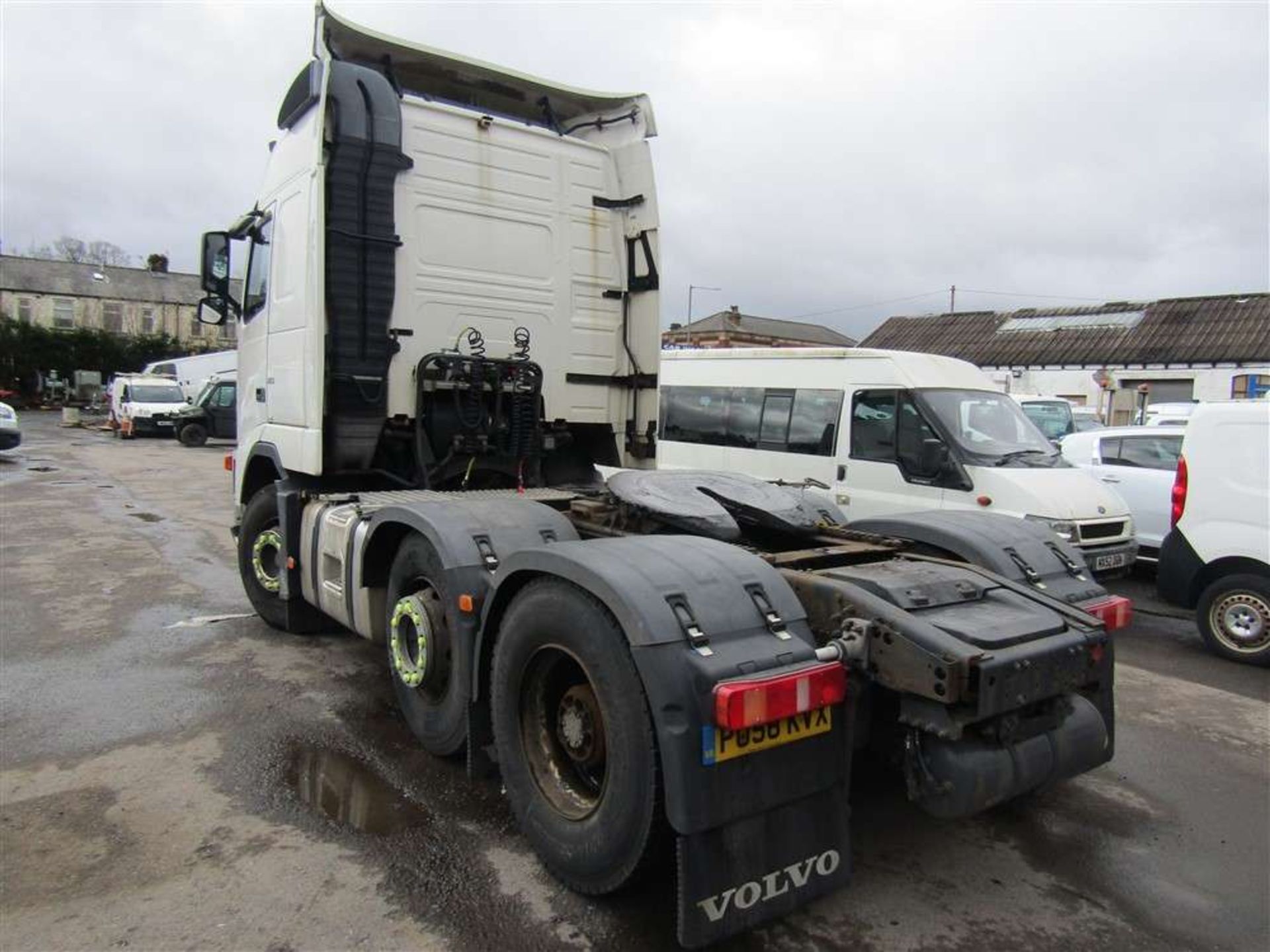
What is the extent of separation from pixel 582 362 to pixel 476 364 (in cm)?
89

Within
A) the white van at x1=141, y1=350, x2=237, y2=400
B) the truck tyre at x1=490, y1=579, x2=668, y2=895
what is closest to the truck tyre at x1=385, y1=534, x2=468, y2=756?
the truck tyre at x1=490, y1=579, x2=668, y2=895

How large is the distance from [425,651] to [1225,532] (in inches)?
233

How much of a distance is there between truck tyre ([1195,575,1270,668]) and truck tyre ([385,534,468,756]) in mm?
5714

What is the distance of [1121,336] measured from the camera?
3116 cm

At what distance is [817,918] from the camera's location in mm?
2951

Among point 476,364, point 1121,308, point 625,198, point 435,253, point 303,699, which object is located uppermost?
point 1121,308

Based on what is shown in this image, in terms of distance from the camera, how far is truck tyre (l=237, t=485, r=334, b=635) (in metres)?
6.05

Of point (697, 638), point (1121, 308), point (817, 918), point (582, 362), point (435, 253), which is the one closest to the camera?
point (697, 638)

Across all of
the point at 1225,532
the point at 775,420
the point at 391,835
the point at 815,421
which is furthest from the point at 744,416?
Result: the point at 391,835

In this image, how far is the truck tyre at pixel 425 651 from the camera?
3852 millimetres

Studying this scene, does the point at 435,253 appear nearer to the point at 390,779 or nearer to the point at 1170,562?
the point at 390,779

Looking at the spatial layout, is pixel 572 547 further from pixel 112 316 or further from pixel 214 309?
pixel 112 316

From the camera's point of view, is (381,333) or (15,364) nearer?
(381,333)

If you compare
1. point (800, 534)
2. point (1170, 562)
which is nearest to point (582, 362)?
point (800, 534)
